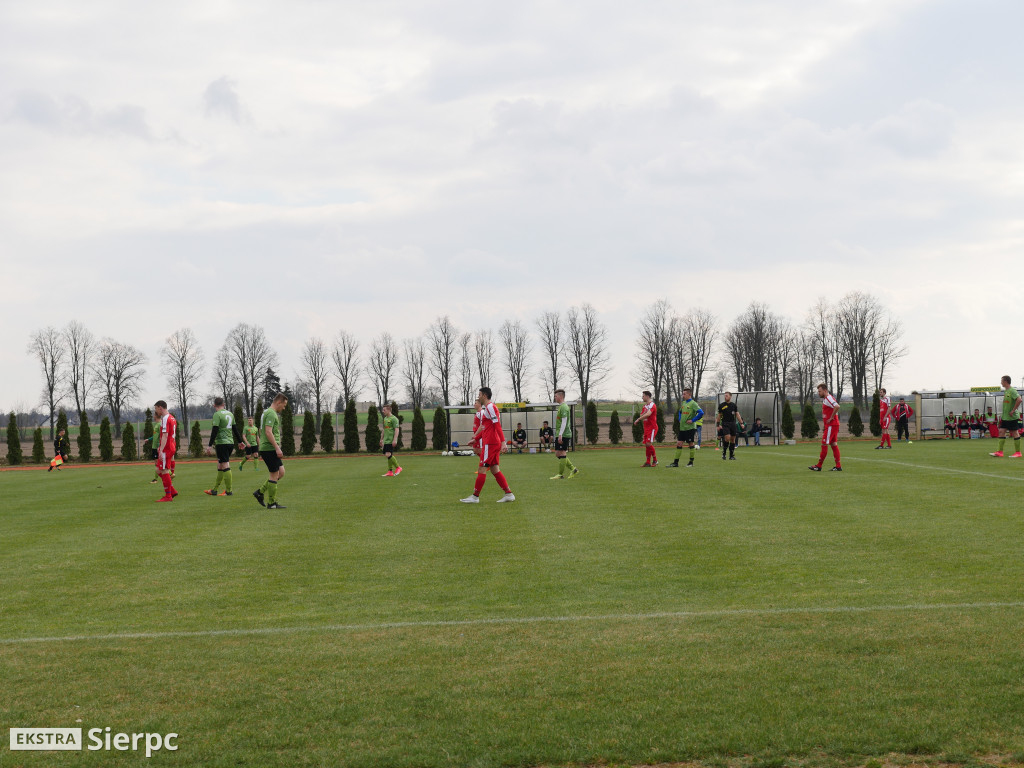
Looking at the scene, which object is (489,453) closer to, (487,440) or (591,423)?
(487,440)

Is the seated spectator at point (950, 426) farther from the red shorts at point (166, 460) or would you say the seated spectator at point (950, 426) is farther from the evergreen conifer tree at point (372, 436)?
the red shorts at point (166, 460)

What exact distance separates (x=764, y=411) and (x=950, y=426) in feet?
33.2

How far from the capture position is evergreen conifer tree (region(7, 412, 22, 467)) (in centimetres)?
4441

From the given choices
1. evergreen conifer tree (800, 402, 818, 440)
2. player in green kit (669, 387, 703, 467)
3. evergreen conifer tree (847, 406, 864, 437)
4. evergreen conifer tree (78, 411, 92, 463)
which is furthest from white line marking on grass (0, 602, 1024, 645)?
evergreen conifer tree (847, 406, 864, 437)

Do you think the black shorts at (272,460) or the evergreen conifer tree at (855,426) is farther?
the evergreen conifer tree at (855,426)

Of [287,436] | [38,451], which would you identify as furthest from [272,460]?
[38,451]

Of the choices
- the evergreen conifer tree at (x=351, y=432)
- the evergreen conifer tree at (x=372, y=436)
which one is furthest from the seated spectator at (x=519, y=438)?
the evergreen conifer tree at (x=351, y=432)

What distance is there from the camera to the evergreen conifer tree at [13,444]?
4441cm

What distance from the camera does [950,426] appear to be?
44031mm

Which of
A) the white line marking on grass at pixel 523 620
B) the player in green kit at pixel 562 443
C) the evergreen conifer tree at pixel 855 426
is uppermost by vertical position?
the player in green kit at pixel 562 443

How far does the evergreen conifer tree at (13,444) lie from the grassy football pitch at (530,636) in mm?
37376

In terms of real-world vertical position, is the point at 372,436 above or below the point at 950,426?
above

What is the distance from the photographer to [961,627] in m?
5.71

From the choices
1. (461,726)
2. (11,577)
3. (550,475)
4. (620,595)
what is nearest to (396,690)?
(461,726)
